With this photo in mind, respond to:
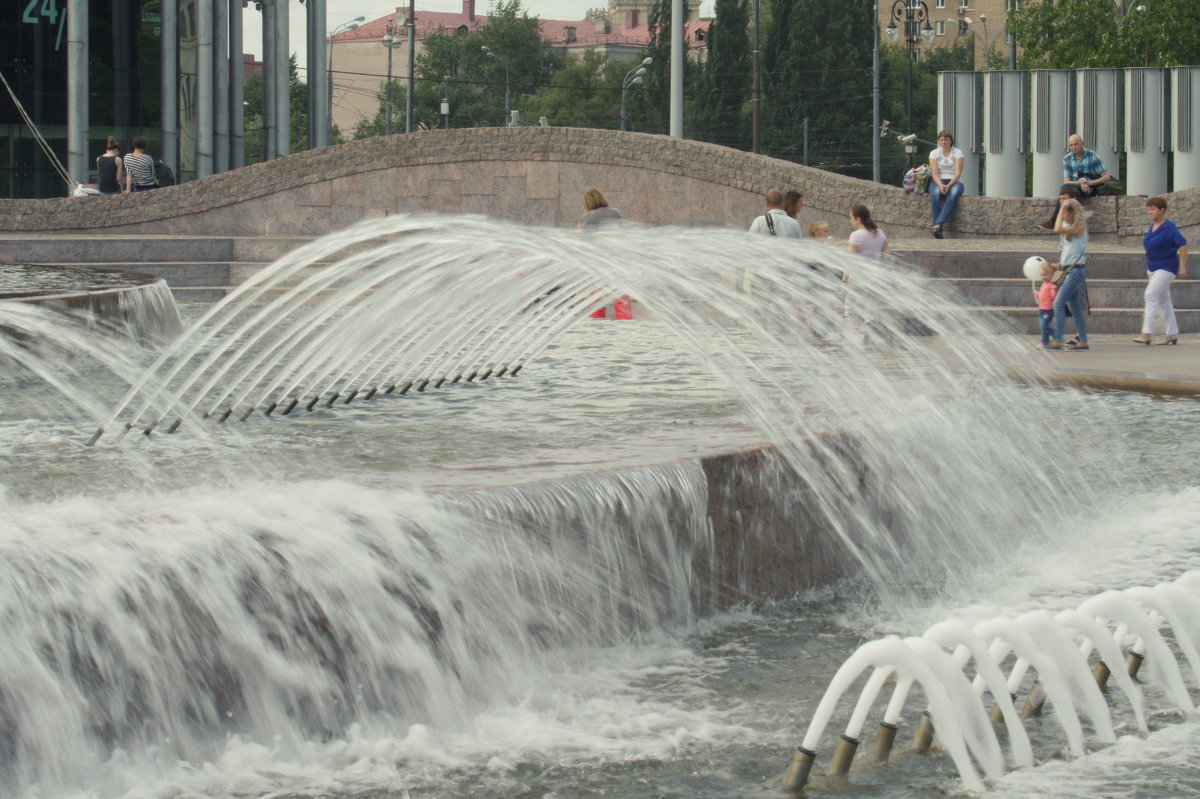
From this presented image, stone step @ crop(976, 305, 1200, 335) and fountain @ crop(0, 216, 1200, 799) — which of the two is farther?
stone step @ crop(976, 305, 1200, 335)

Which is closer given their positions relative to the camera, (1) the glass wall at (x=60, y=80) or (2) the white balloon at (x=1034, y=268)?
(2) the white balloon at (x=1034, y=268)

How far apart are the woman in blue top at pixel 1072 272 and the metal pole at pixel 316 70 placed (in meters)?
25.8

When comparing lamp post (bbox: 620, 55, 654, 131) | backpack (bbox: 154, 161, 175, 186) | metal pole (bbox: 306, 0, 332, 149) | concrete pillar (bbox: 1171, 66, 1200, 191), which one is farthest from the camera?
lamp post (bbox: 620, 55, 654, 131)

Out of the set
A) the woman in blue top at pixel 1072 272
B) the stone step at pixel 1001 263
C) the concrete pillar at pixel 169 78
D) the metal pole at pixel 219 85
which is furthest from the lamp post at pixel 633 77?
the woman in blue top at pixel 1072 272

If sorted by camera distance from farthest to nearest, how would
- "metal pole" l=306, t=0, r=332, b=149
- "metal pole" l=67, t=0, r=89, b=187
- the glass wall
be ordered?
"metal pole" l=306, t=0, r=332, b=149 < the glass wall < "metal pole" l=67, t=0, r=89, b=187

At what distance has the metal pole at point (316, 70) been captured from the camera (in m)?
37.2

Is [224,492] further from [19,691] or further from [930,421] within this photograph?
[930,421]

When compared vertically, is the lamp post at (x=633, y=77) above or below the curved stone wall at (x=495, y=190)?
above

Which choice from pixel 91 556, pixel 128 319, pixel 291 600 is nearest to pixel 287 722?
pixel 291 600

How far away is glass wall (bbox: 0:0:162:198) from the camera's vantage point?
34906mm

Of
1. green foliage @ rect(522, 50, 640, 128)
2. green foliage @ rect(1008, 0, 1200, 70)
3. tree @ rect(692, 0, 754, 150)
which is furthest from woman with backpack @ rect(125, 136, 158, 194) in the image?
green foliage @ rect(522, 50, 640, 128)

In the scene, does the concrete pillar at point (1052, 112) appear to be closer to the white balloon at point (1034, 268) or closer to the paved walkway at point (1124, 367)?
the paved walkway at point (1124, 367)

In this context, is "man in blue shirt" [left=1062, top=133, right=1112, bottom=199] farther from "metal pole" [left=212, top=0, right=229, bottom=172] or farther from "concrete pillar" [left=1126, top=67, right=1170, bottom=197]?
"metal pole" [left=212, top=0, right=229, bottom=172]

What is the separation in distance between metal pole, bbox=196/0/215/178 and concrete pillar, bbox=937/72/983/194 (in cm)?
1451
